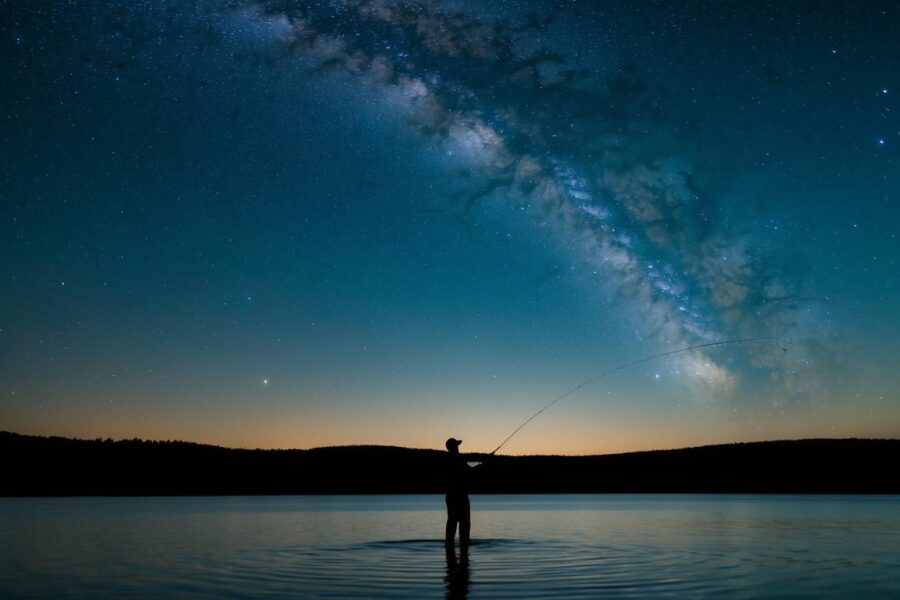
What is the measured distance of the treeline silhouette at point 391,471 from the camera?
4648 inches

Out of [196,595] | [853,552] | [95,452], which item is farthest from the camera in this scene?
[95,452]

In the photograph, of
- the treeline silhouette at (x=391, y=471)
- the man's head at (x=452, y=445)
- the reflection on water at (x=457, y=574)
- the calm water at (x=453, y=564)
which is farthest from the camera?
the treeline silhouette at (x=391, y=471)

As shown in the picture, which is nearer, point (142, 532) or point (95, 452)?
point (142, 532)

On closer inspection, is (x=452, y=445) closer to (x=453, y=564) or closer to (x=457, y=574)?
(x=453, y=564)

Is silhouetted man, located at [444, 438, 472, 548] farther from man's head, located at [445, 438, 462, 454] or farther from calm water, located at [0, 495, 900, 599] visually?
calm water, located at [0, 495, 900, 599]

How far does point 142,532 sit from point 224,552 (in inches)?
471

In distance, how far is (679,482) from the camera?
147375 millimetres

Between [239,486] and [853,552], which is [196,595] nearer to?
[853,552]

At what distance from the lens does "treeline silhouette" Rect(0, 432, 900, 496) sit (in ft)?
387

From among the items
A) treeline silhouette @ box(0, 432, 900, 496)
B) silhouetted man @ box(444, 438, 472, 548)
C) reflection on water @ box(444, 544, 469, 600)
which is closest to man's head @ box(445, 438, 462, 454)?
silhouetted man @ box(444, 438, 472, 548)

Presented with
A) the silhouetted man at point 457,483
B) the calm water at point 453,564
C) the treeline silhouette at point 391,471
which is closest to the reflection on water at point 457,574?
the calm water at point 453,564

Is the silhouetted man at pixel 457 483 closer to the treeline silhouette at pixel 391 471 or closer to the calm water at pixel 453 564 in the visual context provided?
the calm water at pixel 453 564

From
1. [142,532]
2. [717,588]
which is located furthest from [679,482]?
[717,588]

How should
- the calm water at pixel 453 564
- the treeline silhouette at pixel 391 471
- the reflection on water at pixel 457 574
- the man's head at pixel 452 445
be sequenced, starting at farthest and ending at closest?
1. the treeline silhouette at pixel 391 471
2. the man's head at pixel 452 445
3. the calm water at pixel 453 564
4. the reflection on water at pixel 457 574
